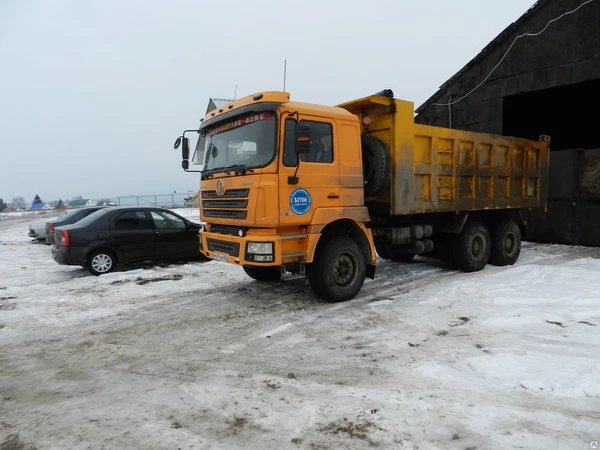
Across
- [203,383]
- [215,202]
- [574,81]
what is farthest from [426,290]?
[574,81]

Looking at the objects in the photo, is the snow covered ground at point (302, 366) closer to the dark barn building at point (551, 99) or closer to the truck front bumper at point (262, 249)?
the truck front bumper at point (262, 249)

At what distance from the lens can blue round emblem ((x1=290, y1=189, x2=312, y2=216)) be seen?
216 inches

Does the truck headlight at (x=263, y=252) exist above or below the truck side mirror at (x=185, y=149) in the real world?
below

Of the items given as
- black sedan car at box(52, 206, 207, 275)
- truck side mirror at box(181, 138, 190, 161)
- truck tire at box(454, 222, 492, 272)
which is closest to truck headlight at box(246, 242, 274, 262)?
truck side mirror at box(181, 138, 190, 161)

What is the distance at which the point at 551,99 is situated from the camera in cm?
A: 1330

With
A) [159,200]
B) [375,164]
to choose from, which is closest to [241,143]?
[375,164]

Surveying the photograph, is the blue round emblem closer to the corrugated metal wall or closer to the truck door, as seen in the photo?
the truck door

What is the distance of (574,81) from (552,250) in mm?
4910

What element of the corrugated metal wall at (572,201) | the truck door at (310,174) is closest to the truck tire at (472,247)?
the corrugated metal wall at (572,201)

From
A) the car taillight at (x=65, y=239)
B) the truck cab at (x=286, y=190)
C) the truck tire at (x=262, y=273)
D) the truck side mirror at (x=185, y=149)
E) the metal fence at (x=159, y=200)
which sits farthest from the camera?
the metal fence at (x=159, y=200)

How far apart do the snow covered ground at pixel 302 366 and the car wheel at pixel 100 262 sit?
4.20 feet

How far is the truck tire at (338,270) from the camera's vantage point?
5875 millimetres

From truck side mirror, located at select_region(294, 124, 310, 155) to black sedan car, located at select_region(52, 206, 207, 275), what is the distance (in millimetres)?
5292

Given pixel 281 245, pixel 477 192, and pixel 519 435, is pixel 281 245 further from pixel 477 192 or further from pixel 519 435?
pixel 477 192
